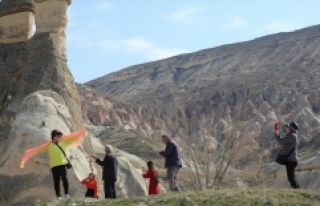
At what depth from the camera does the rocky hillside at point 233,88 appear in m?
60.5

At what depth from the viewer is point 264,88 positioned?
75.6 m

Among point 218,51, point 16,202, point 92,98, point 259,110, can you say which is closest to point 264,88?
point 259,110

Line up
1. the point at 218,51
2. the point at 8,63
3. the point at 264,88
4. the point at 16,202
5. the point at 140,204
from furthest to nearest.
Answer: the point at 218,51
the point at 264,88
the point at 8,63
the point at 16,202
the point at 140,204

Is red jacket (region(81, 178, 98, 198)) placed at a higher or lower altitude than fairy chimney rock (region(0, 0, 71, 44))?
lower

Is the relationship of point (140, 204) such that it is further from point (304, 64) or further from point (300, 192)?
point (304, 64)

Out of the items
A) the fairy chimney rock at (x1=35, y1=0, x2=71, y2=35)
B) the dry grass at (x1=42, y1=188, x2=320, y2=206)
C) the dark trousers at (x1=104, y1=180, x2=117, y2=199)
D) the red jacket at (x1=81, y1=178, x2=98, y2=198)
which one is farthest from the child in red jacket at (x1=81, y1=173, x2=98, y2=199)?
the fairy chimney rock at (x1=35, y1=0, x2=71, y2=35)

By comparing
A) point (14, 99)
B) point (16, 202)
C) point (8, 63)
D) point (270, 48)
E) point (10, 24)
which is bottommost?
point (16, 202)

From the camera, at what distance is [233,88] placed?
266 feet

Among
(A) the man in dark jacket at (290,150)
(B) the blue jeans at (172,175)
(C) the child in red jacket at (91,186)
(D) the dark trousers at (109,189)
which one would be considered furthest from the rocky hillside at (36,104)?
(A) the man in dark jacket at (290,150)

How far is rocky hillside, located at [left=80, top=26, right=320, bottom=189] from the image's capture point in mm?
60469

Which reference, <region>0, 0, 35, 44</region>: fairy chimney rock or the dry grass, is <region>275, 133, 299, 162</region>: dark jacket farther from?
<region>0, 0, 35, 44</region>: fairy chimney rock

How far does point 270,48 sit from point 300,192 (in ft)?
319

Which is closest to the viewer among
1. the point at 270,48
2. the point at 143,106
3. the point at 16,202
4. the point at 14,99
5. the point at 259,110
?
the point at 16,202

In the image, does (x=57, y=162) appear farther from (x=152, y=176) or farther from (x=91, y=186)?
(x=152, y=176)
